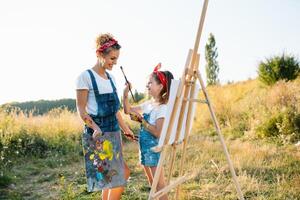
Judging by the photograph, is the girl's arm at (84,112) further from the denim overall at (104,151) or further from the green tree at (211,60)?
the green tree at (211,60)

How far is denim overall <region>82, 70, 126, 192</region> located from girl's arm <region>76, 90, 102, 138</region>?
0.34ft

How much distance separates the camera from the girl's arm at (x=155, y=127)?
2981mm

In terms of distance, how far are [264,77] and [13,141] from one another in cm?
819

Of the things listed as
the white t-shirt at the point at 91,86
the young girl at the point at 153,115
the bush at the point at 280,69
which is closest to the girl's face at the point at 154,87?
the young girl at the point at 153,115

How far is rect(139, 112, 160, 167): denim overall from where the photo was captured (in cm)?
309

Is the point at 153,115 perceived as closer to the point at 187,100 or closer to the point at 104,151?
the point at 187,100

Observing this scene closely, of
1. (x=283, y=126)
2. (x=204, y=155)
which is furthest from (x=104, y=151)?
(x=283, y=126)

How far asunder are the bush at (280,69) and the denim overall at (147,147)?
33.9 feet

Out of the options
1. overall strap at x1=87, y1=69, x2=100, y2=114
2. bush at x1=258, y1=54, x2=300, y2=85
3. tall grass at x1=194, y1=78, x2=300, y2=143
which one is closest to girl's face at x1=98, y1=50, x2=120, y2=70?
overall strap at x1=87, y1=69, x2=100, y2=114

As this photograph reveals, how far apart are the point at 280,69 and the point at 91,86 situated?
35.2 feet

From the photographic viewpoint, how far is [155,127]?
2990 mm

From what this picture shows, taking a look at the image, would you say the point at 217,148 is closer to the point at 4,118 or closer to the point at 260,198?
the point at 260,198

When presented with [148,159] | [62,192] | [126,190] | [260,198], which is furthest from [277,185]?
[62,192]

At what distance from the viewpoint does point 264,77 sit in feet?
42.9
